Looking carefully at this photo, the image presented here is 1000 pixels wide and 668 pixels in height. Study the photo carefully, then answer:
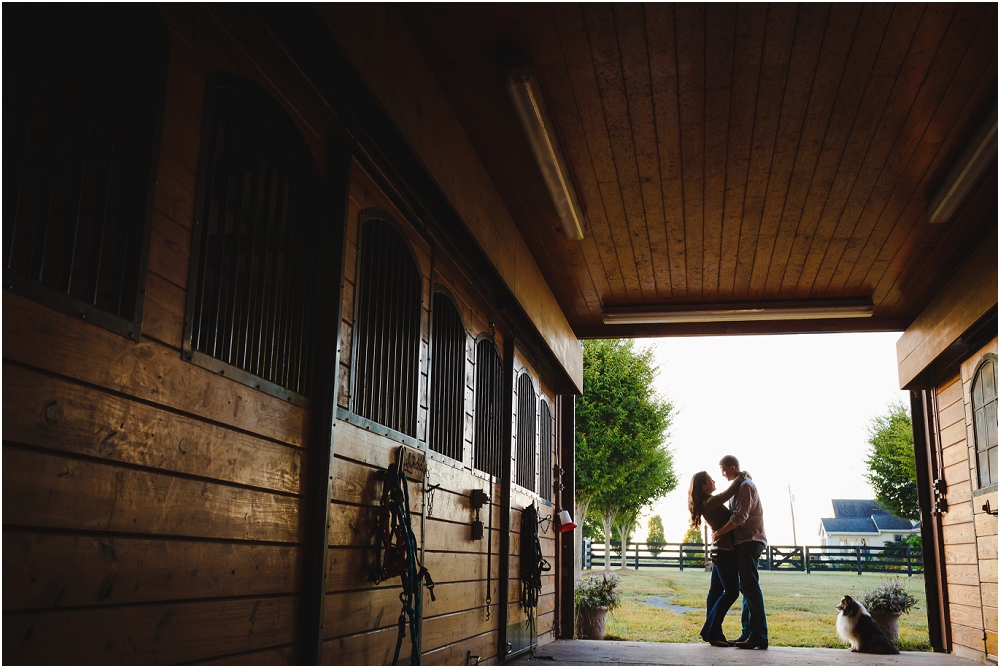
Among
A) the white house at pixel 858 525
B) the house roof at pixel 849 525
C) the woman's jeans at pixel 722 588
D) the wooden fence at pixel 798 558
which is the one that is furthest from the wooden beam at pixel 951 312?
the house roof at pixel 849 525

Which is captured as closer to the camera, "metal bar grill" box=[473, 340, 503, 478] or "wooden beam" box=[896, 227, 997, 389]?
"metal bar grill" box=[473, 340, 503, 478]

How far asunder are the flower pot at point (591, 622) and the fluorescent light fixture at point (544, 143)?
14.4 feet

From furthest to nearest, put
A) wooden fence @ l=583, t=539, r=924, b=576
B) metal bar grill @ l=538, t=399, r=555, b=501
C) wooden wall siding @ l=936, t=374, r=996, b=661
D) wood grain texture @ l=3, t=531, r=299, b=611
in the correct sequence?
wooden fence @ l=583, t=539, r=924, b=576 → metal bar grill @ l=538, t=399, r=555, b=501 → wooden wall siding @ l=936, t=374, r=996, b=661 → wood grain texture @ l=3, t=531, r=299, b=611

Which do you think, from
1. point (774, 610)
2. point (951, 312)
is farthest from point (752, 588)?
point (774, 610)

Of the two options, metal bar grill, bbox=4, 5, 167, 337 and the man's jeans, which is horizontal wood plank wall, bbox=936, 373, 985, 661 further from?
metal bar grill, bbox=4, 5, 167, 337

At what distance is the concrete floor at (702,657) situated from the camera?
546 cm

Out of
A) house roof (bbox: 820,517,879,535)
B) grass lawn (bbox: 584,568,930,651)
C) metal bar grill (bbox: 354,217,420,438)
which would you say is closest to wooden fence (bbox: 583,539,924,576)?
grass lawn (bbox: 584,568,930,651)

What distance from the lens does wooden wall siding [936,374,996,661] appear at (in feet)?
20.2

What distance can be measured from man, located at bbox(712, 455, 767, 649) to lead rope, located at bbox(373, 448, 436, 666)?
366 centimetres

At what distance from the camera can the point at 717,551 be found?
649 cm

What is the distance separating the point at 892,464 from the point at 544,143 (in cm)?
1765

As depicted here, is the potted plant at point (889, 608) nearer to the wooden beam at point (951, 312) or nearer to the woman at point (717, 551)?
the woman at point (717, 551)

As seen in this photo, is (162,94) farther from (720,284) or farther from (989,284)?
(720,284)

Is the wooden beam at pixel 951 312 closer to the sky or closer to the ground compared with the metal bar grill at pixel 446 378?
closer to the sky
